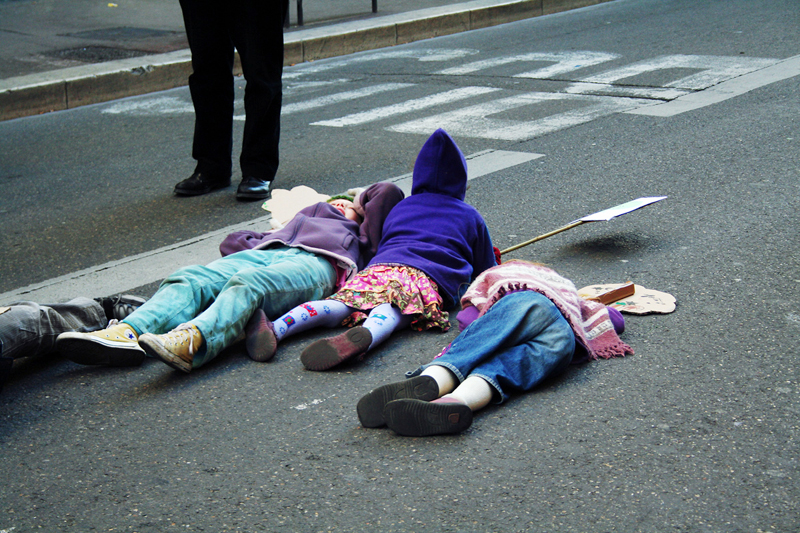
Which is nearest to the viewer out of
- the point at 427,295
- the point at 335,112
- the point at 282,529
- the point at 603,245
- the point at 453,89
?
the point at 282,529

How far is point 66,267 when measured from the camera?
380 cm

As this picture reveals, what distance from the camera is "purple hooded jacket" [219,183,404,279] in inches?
125

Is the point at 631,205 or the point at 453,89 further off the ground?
the point at 453,89

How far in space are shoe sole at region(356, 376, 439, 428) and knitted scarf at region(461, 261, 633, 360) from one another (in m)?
0.44

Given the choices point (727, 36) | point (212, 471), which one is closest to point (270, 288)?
point (212, 471)

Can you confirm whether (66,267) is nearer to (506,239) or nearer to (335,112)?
(506,239)

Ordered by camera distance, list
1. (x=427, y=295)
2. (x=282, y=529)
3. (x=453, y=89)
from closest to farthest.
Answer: (x=282, y=529), (x=427, y=295), (x=453, y=89)

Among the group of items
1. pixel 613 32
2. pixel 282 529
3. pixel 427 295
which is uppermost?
pixel 613 32

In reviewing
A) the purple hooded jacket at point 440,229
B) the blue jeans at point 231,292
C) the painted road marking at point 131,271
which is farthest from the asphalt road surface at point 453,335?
the purple hooded jacket at point 440,229

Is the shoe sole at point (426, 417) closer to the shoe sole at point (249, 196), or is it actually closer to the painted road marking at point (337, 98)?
the shoe sole at point (249, 196)

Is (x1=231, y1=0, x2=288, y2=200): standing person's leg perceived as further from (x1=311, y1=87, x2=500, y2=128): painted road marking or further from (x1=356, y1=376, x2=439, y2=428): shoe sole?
(x1=356, y1=376, x2=439, y2=428): shoe sole

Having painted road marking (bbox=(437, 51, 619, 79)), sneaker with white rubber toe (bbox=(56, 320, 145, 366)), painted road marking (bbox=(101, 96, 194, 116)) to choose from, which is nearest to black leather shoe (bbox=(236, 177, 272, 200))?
sneaker with white rubber toe (bbox=(56, 320, 145, 366))

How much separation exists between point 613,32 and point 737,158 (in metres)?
5.32

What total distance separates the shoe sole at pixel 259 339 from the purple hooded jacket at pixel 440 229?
470 millimetres
